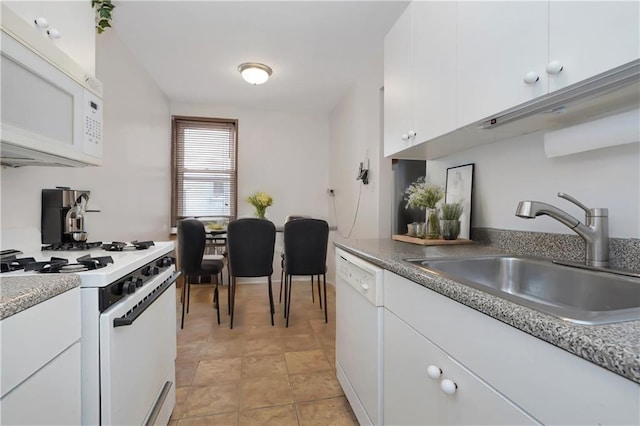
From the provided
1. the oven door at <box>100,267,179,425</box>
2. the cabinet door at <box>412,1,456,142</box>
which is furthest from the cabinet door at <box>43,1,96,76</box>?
the cabinet door at <box>412,1,456,142</box>

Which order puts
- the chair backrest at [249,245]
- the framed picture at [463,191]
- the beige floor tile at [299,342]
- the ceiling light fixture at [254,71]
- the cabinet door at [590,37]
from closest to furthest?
the cabinet door at [590,37] → the framed picture at [463,191] → the beige floor tile at [299,342] → the chair backrest at [249,245] → the ceiling light fixture at [254,71]

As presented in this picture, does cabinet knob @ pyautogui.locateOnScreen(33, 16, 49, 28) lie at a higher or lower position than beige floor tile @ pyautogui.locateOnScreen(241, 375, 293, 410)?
higher

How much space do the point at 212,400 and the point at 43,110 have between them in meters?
1.59

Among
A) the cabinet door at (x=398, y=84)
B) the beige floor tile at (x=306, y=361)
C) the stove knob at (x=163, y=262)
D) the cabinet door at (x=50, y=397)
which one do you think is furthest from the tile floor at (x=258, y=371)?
the cabinet door at (x=398, y=84)

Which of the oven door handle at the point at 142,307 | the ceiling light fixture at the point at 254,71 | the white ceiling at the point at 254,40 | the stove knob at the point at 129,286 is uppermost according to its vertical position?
the white ceiling at the point at 254,40

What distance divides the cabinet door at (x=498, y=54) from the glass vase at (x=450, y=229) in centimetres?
59

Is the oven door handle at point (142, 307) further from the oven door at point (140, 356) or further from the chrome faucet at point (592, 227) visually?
the chrome faucet at point (592, 227)

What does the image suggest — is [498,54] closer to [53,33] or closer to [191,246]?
[53,33]

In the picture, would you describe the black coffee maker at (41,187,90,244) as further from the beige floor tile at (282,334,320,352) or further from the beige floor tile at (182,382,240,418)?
the beige floor tile at (282,334,320,352)

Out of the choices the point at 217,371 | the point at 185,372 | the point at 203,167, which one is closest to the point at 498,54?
the point at 217,371

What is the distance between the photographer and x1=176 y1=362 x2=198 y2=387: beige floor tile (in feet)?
5.92

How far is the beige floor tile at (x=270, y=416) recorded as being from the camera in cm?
148

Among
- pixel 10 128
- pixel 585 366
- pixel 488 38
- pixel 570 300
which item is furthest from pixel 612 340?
pixel 10 128

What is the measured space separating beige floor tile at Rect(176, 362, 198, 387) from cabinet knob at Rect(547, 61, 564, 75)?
2.24 m
